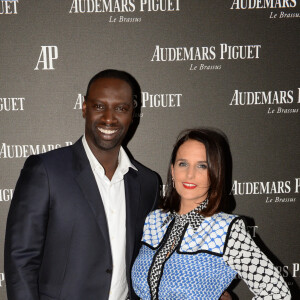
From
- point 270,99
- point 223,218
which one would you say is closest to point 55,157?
point 223,218

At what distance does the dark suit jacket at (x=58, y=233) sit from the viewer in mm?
1753

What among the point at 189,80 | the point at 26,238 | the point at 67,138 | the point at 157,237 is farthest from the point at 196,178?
the point at 67,138

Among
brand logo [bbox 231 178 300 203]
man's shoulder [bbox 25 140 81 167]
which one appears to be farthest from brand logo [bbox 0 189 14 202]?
brand logo [bbox 231 178 300 203]

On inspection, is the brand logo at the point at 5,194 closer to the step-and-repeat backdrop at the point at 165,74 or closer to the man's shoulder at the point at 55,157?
the step-and-repeat backdrop at the point at 165,74

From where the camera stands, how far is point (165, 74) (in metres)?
2.78

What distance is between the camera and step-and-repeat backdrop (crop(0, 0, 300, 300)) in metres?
2.68

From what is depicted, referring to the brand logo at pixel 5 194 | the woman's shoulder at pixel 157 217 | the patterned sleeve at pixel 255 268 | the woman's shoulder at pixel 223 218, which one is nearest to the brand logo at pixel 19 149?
the brand logo at pixel 5 194

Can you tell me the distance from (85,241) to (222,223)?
0.71 m

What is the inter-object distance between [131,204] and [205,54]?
4.55ft

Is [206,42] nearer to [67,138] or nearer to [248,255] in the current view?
[67,138]

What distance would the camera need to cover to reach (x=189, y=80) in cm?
279

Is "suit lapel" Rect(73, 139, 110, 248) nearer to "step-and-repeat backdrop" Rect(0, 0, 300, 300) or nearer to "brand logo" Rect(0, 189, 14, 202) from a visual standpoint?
"step-and-repeat backdrop" Rect(0, 0, 300, 300)

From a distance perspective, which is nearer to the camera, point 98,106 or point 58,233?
point 58,233

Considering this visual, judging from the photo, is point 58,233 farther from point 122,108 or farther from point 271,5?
point 271,5
